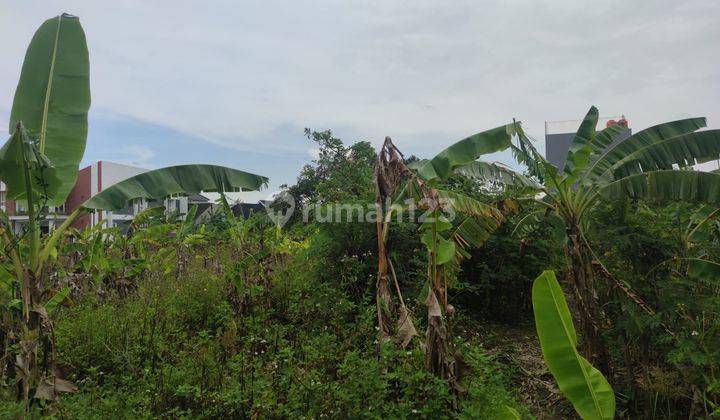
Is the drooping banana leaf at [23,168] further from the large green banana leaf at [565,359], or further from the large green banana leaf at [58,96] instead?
the large green banana leaf at [565,359]

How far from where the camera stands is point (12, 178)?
367 cm

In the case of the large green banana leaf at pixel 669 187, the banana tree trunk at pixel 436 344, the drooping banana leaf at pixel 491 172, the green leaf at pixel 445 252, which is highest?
the drooping banana leaf at pixel 491 172

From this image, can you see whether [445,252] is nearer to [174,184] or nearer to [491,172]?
[491,172]

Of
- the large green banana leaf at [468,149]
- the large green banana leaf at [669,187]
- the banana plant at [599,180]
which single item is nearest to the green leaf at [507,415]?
the banana plant at [599,180]

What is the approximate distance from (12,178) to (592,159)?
6.06 meters

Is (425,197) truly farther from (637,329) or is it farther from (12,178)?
(12,178)

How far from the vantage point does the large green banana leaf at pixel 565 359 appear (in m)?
2.17

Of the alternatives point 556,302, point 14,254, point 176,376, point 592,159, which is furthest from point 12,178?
point 592,159

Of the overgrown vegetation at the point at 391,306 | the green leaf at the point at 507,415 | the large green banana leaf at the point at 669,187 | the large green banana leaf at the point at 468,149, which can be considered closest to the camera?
the green leaf at the point at 507,415

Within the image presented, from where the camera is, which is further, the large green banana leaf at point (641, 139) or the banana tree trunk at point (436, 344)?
the large green banana leaf at point (641, 139)

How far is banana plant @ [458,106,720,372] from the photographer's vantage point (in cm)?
445

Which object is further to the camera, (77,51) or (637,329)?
(77,51)

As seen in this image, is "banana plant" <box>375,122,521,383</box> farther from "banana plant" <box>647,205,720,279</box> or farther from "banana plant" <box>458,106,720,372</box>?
"banana plant" <box>647,205,720,279</box>

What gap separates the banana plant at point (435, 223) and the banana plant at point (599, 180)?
0.53 meters
